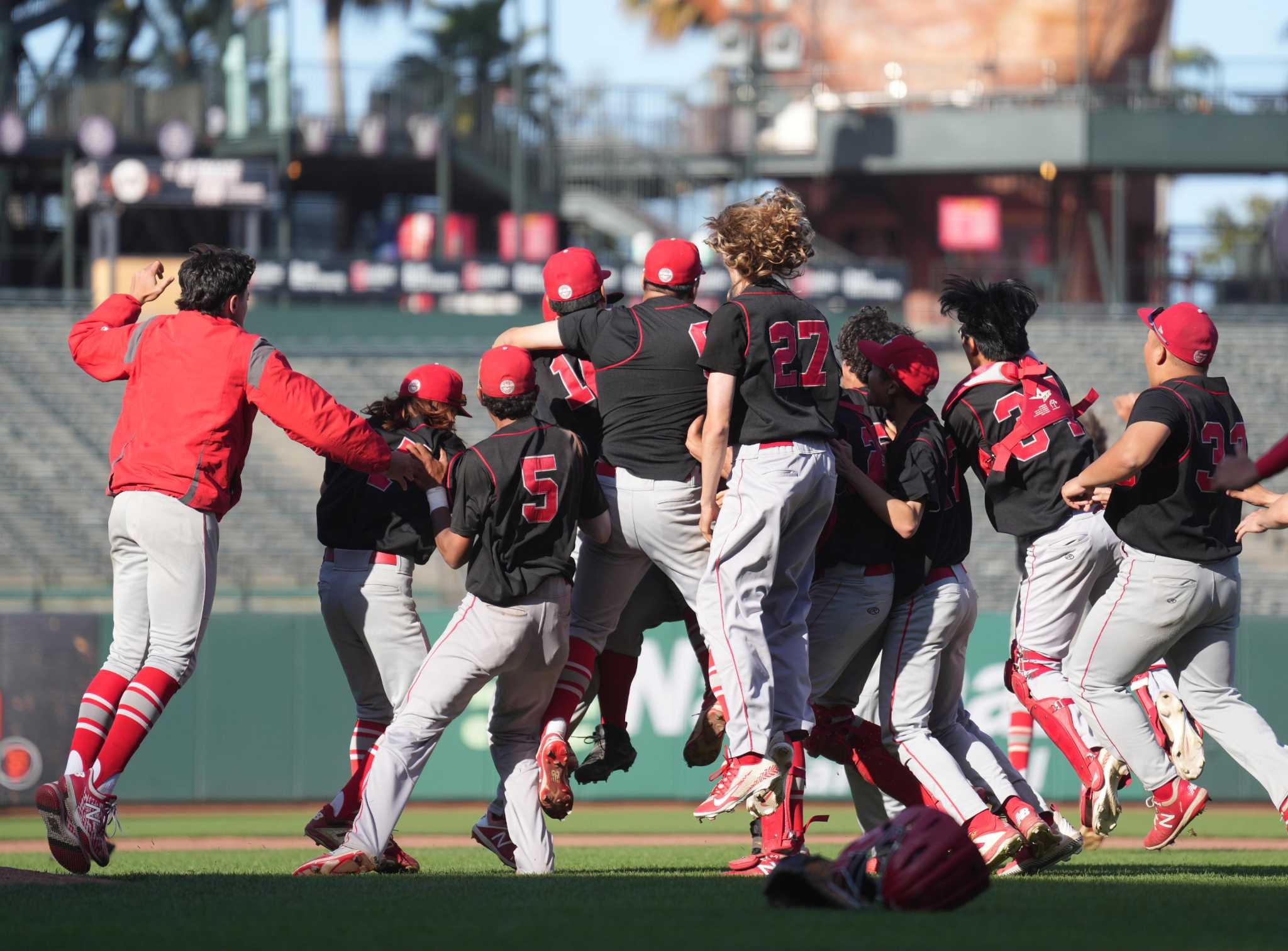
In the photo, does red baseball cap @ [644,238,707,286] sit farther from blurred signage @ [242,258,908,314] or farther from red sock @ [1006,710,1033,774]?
blurred signage @ [242,258,908,314]

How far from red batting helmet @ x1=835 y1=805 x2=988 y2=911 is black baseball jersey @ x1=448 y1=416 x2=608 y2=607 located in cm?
205

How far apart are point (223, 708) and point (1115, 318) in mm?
18140

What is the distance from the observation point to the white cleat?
7.95m

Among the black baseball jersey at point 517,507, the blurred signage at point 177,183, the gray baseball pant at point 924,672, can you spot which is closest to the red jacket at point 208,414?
the black baseball jersey at point 517,507

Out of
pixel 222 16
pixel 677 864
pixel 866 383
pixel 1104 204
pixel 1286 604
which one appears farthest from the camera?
pixel 1104 204

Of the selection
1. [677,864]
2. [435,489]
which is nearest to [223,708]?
[677,864]

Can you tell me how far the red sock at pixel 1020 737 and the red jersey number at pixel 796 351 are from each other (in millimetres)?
4511

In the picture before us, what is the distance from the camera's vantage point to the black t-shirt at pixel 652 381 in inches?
280

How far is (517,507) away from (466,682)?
748mm

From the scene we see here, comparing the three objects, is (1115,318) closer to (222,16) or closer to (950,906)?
(222,16)

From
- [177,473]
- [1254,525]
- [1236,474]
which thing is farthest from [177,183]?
[1236,474]

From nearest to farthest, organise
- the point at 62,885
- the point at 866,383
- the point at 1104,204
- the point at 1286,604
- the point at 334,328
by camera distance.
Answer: the point at 62,885 → the point at 866,383 → the point at 1286,604 → the point at 334,328 → the point at 1104,204

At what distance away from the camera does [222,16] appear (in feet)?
112

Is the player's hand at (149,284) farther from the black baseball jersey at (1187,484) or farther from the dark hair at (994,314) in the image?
the black baseball jersey at (1187,484)
